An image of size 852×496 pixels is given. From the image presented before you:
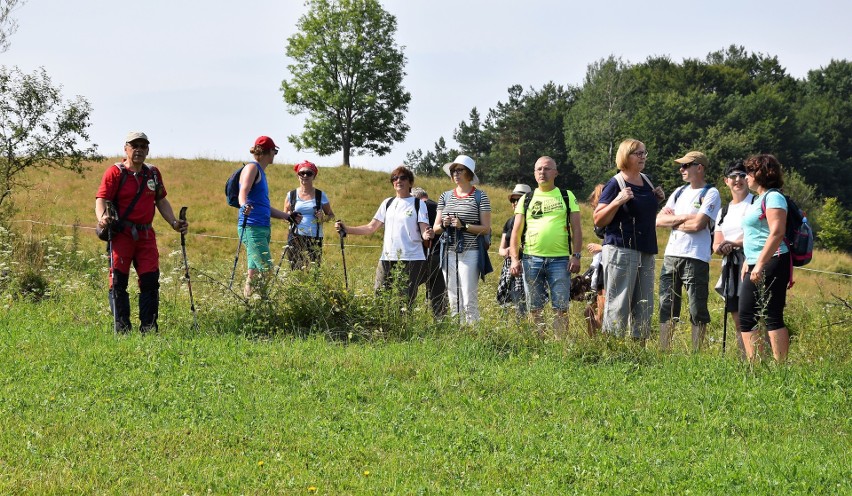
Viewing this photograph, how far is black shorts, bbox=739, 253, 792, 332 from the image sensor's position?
7.04 metres

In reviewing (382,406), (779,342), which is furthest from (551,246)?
(382,406)

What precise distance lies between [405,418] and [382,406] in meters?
0.29

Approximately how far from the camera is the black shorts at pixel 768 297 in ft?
23.1

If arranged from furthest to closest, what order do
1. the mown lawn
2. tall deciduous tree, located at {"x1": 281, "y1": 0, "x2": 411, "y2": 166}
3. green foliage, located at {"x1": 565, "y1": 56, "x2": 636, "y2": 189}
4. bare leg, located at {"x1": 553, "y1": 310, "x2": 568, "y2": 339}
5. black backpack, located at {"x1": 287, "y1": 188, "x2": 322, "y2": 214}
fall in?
green foliage, located at {"x1": 565, "y1": 56, "x2": 636, "y2": 189}, tall deciduous tree, located at {"x1": 281, "y1": 0, "x2": 411, "y2": 166}, black backpack, located at {"x1": 287, "y1": 188, "x2": 322, "y2": 214}, bare leg, located at {"x1": 553, "y1": 310, "x2": 568, "y2": 339}, the mown lawn

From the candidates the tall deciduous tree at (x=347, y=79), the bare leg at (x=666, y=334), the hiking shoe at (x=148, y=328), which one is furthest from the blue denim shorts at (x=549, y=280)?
the tall deciduous tree at (x=347, y=79)

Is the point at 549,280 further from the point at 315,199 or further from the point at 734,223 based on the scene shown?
the point at 315,199

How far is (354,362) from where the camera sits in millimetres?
6824

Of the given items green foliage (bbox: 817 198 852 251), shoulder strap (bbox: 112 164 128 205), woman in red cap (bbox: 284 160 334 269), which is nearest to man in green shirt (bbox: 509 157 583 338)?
woman in red cap (bbox: 284 160 334 269)

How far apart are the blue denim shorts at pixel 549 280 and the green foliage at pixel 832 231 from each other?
54.4 m

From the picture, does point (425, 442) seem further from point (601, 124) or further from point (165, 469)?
point (601, 124)

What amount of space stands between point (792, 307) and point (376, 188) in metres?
27.0

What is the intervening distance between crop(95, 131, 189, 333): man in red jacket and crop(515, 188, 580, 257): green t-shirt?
352 centimetres

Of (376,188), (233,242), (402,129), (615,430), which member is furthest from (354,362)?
(402,129)

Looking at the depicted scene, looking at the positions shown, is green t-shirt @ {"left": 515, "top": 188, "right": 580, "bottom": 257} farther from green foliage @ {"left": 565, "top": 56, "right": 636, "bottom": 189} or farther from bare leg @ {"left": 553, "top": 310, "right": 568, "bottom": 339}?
green foliage @ {"left": 565, "top": 56, "right": 636, "bottom": 189}
